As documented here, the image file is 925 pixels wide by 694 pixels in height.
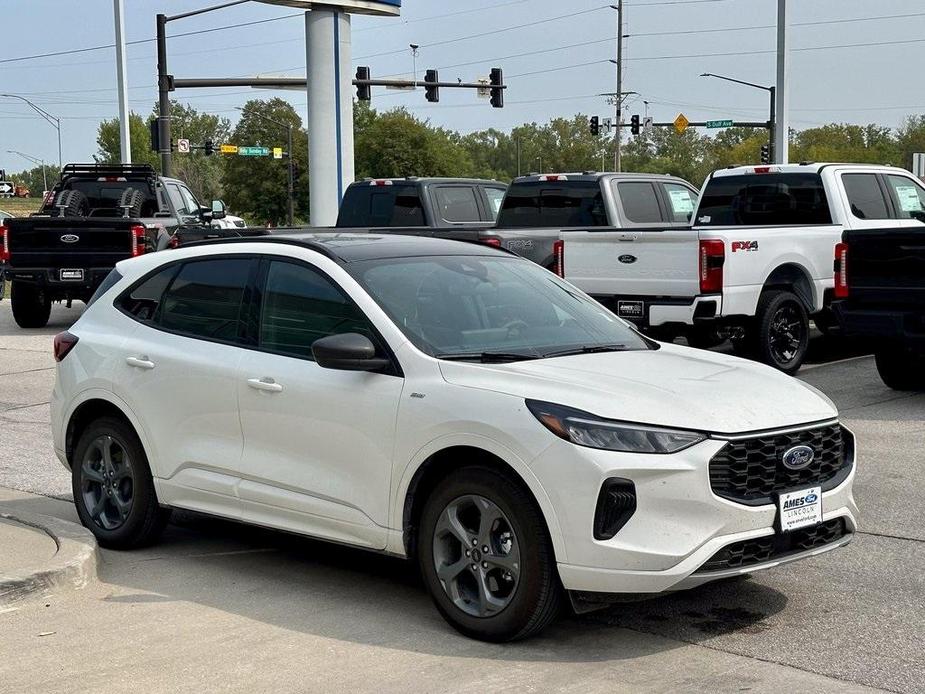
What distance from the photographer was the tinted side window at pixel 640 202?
1678 centimetres

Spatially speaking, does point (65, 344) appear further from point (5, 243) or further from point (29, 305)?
point (29, 305)

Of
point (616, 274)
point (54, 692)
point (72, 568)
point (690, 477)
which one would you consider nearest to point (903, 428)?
point (616, 274)


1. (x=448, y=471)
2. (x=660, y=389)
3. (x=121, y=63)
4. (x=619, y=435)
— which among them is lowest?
(x=448, y=471)

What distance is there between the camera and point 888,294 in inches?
466

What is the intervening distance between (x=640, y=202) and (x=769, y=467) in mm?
11966

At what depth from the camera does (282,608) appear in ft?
19.8

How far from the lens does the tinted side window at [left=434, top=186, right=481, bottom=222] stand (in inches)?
749

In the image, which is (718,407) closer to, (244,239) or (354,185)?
(244,239)

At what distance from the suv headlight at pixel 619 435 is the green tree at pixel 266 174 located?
291 feet

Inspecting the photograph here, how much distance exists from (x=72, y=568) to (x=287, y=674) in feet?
5.63

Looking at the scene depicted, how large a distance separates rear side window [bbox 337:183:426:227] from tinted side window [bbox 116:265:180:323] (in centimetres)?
1163

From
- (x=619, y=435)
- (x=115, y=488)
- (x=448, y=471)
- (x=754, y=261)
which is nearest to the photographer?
(x=619, y=435)

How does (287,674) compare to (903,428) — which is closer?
(287,674)

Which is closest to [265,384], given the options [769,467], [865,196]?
[769,467]
